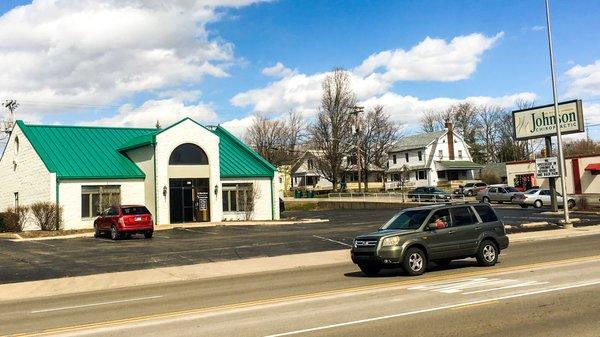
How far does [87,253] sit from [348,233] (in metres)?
12.6

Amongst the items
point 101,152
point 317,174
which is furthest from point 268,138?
point 101,152

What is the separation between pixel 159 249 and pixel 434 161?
6813 centimetres

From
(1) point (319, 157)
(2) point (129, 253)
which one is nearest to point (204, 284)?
(2) point (129, 253)

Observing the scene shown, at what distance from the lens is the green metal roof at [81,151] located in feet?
117

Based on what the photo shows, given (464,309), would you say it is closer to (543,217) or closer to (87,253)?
(87,253)

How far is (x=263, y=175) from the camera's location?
41.5 metres

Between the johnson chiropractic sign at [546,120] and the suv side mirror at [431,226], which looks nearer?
the suv side mirror at [431,226]

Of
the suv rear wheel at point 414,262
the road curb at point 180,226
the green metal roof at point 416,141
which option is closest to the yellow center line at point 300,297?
the suv rear wheel at point 414,262

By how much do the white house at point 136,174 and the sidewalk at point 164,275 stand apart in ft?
59.0

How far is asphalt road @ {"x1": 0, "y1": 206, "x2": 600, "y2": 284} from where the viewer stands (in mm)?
19656

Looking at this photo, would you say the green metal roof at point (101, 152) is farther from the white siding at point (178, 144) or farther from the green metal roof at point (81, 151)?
the white siding at point (178, 144)

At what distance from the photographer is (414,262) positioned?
14.3 meters

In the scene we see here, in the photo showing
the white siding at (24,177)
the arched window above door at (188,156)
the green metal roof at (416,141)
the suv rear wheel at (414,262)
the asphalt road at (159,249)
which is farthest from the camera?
the green metal roof at (416,141)

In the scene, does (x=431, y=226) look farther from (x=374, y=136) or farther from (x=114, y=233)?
A: (x=374, y=136)
